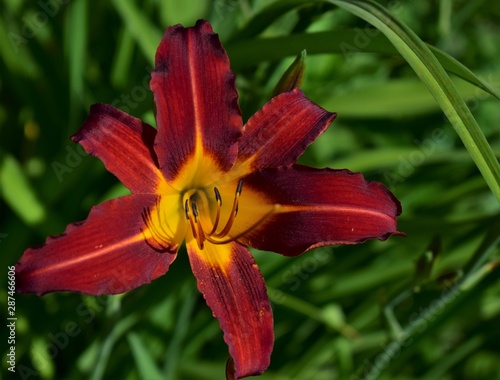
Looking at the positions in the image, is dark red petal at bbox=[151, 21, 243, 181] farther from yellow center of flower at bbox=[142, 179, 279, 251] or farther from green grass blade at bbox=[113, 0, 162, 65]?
green grass blade at bbox=[113, 0, 162, 65]

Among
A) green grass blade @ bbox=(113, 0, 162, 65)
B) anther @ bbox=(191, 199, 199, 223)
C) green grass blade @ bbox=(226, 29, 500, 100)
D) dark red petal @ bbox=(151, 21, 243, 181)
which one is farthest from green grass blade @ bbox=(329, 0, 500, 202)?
green grass blade @ bbox=(113, 0, 162, 65)

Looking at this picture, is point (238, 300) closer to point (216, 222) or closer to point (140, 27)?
point (216, 222)

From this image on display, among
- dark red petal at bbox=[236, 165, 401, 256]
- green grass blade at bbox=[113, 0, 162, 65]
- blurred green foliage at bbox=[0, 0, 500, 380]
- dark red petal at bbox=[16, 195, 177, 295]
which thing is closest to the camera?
dark red petal at bbox=[16, 195, 177, 295]

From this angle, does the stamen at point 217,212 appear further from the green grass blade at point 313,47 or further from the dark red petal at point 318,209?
the green grass blade at point 313,47

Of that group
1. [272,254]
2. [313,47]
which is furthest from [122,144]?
[272,254]

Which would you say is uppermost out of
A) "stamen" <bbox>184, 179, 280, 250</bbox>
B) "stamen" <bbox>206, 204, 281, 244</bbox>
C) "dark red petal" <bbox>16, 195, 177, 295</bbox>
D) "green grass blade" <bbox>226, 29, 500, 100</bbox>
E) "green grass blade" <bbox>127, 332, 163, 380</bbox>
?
"green grass blade" <bbox>226, 29, 500, 100</bbox>

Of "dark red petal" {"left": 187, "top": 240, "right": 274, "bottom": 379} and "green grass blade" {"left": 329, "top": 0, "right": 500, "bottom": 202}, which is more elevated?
"green grass blade" {"left": 329, "top": 0, "right": 500, "bottom": 202}

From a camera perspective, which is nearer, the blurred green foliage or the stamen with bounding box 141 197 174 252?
the stamen with bounding box 141 197 174 252
